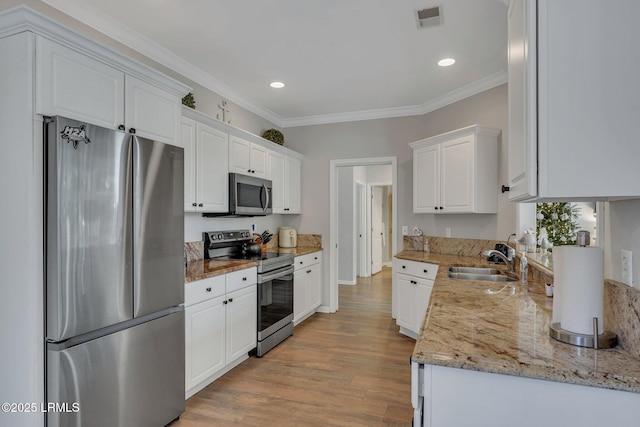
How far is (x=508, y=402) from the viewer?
3.69ft

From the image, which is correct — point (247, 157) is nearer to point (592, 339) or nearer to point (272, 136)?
point (272, 136)

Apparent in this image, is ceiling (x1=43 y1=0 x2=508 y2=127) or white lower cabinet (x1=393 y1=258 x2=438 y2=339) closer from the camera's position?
ceiling (x1=43 y1=0 x2=508 y2=127)

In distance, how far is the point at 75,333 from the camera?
5.64 ft

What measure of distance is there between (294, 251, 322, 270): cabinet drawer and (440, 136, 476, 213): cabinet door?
172 centimetres

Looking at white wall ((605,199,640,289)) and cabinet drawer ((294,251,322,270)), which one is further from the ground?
white wall ((605,199,640,289))

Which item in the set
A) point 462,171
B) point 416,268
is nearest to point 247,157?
point 416,268

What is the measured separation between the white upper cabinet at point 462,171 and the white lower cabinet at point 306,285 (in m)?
1.59

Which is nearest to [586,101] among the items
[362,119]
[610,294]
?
[610,294]

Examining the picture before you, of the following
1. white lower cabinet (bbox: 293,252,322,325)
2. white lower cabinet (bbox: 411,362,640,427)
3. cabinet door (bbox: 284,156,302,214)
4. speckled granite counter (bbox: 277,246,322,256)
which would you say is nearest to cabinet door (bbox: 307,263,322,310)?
white lower cabinet (bbox: 293,252,322,325)

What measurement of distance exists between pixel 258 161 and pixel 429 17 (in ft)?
7.33

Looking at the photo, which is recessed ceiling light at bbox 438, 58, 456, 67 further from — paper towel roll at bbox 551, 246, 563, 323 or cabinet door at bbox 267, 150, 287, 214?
paper towel roll at bbox 551, 246, 563, 323

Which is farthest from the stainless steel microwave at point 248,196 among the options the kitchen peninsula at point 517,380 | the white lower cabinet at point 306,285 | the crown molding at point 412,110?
the kitchen peninsula at point 517,380

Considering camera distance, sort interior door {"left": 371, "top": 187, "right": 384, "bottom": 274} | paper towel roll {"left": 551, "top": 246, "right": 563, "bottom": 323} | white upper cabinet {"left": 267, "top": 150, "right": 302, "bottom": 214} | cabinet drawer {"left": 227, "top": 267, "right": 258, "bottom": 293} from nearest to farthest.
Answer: paper towel roll {"left": 551, "top": 246, "right": 563, "bottom": 323} < cabinet drawer {"left": 227, "top": 267, "right": 258, "bottom": 293} < white upper cabinet {"left": 267, "top": 150, "right": 302, "bottom": 214} < interior door {"left": 371, "top": 187, "right": 384, "bottom": 274}

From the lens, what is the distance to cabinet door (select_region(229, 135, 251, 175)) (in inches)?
138
